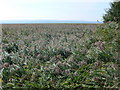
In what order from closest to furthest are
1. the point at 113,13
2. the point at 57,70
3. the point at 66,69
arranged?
the point at 57,70 < the point at 66,69 < the point at 113,13

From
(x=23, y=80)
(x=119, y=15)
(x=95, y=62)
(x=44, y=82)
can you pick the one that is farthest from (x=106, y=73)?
(x=119, y=15)

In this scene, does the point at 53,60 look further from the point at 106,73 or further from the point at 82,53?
the point at 106,73

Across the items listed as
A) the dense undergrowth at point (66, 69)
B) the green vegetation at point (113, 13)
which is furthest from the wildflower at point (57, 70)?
the green vegetation at point (113, 13)

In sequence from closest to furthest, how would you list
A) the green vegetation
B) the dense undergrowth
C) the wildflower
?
the dense undergrowth
the wildflower
the green vegetation

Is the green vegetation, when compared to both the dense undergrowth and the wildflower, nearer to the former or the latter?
the dense undergrowth

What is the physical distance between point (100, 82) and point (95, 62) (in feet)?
3.24

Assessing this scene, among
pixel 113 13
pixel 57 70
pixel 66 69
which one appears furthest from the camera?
pixel 113 13

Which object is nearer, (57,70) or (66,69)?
(57,70)

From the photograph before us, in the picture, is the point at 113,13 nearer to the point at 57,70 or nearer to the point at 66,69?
the point at 66,69

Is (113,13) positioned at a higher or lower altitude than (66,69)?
higher

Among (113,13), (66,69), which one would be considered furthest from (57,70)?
(113,13)

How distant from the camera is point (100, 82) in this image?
4.91 metres

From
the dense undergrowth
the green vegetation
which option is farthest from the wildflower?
the green vegetation

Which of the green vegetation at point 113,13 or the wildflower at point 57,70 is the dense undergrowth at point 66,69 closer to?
the wildflower at point 57,70
